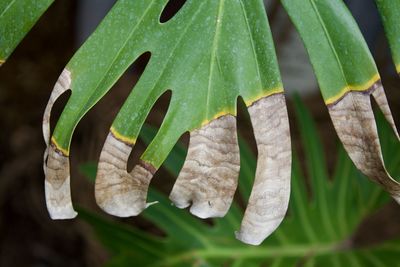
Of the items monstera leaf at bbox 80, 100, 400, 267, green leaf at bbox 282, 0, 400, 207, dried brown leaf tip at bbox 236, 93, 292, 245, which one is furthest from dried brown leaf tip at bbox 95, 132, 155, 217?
monstera leaf at bbox 80, 100, 400, 267

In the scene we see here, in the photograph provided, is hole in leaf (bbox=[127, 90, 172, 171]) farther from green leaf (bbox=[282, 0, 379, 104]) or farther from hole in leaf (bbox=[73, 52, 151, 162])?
green leaf (bbox=[282, 0, 379, 104])

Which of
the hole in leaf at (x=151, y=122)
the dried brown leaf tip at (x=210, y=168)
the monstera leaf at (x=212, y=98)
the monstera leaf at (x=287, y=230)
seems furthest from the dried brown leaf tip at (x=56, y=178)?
the hole in leaf at (x=151, y=122)

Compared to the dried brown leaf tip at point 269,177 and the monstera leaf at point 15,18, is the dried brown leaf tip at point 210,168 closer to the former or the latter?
the dried brown leaf tip at point 269,177

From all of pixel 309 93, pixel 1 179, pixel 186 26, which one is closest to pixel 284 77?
pixel 309 93

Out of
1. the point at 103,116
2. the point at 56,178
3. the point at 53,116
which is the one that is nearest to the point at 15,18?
the point at 56,178

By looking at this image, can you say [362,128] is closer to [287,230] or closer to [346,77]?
[346,77]
